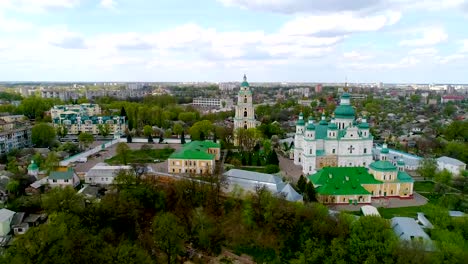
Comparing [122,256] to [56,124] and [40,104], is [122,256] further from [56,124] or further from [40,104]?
[40,104]

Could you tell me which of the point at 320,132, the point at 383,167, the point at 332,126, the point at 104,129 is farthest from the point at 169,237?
the point at 104,129

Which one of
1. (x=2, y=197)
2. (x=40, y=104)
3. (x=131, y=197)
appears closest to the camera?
(x=131, y=197)

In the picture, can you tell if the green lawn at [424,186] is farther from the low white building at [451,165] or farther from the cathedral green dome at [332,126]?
the cathedral green dome at [332,126]

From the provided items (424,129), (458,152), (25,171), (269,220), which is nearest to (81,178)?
(25,171)

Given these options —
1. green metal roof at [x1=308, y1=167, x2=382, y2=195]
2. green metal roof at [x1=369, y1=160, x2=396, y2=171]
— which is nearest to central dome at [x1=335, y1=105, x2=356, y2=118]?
green metal roof at [x1=369, y1=160, x2=396, y2=171]

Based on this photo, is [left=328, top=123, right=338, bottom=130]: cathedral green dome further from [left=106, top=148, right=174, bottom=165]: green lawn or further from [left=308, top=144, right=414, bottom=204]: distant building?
[left=106, top=148, right=174, bottom=165]: green lawn

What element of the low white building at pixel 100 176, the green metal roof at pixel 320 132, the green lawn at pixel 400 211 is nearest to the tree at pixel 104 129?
the low white building at pixel 100 176
